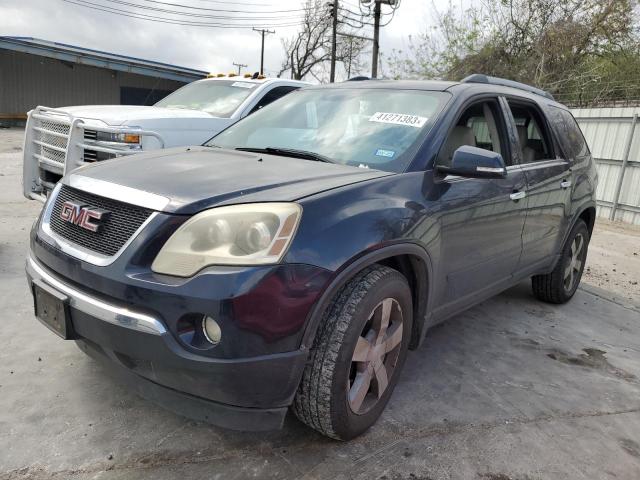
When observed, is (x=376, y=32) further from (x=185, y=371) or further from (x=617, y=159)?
(x=185, y=371)

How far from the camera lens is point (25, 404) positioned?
8.30 feet

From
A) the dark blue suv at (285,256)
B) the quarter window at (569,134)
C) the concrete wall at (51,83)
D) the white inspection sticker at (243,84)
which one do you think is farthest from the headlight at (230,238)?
the concrete wall at (51,83)

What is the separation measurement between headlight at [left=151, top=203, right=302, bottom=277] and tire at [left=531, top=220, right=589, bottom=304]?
Answer: 3.31 m

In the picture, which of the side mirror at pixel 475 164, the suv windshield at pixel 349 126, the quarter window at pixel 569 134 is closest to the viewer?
the side mirror at pixel 475 164

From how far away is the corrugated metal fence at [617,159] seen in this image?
9.97 meters

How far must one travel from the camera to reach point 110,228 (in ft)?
6.93

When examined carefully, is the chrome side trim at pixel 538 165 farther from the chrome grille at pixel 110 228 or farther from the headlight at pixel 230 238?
the chrome grille at pixel 110 228

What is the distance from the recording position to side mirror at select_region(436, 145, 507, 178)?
2.63 metres

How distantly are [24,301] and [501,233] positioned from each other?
10.9ft

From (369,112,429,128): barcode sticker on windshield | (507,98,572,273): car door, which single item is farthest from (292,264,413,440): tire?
(507,98,572,273): car door

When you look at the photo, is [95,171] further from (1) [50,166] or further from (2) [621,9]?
(2) [621,9]

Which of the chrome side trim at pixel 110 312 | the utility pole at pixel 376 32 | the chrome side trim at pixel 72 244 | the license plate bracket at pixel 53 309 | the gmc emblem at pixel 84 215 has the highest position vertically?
the utility pole at pixel 376 32

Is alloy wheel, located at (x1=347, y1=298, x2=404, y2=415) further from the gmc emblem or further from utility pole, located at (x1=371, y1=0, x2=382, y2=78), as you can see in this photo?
utility pole, located at (x1=371, y1=0, x2=382, y2=78)

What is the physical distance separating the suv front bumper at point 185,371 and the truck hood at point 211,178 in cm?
46
